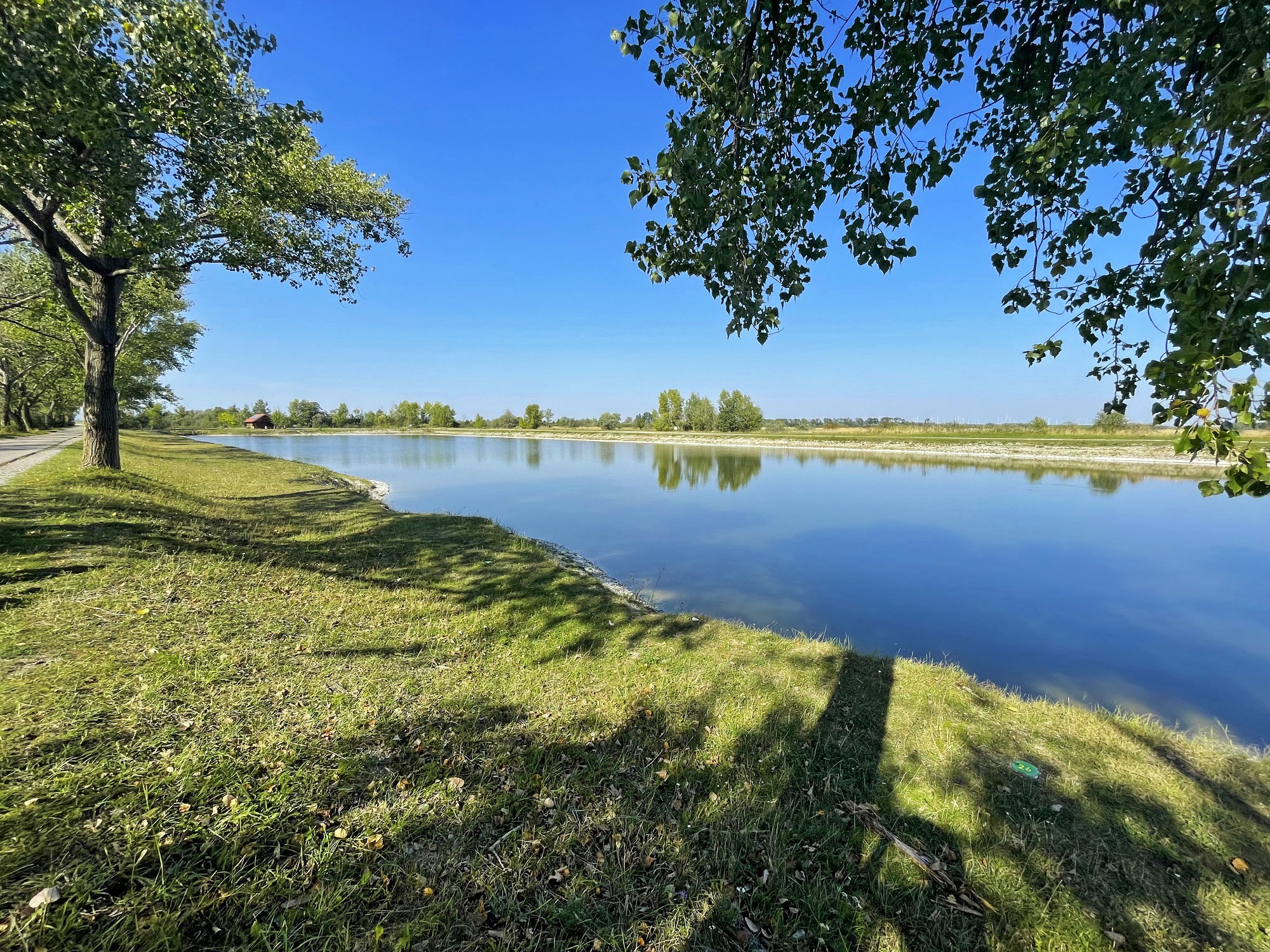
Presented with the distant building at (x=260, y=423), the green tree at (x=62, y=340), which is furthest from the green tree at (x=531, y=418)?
the green tree at (x=62, y=340)

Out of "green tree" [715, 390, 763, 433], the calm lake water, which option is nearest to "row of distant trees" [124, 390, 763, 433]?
"green tree" [715, 390, 763, 433]

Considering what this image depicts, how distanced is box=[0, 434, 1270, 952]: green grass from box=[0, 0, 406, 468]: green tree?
481cm

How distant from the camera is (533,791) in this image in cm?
285

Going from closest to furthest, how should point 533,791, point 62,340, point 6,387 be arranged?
1. point 533,791
2. point 62,340
3. point 6,387

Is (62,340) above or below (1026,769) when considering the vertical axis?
above

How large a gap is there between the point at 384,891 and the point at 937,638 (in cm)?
789

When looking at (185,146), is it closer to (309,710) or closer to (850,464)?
(309,710)

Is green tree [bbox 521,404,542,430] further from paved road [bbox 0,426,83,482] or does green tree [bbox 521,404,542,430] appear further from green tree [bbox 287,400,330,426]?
paved road [bbox 0,426,83,482]

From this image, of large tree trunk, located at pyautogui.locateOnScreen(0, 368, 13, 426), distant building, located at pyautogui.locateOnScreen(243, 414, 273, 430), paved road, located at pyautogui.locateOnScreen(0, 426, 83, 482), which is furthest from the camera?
distant building, located at pyautogui.locateOnScreen(243, 414, 273, 430)

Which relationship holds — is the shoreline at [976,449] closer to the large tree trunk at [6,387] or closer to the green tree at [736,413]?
the green tree at [736,413]

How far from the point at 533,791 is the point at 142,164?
32.6 ft

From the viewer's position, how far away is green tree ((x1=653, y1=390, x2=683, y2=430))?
3204 inches

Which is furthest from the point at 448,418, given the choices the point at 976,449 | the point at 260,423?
the point at 976,449

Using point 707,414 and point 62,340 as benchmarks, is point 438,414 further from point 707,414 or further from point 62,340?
→ point 62,340
